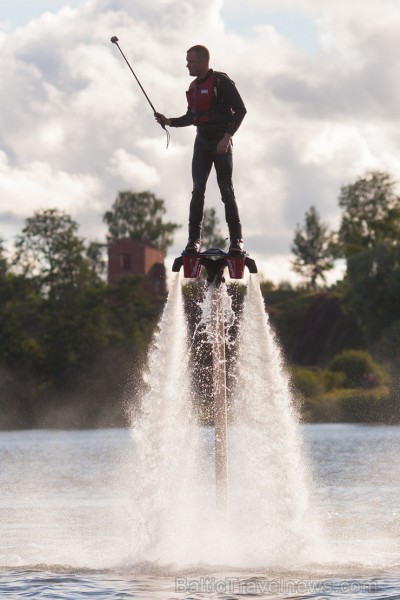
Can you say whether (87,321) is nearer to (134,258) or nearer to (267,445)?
(134,258)

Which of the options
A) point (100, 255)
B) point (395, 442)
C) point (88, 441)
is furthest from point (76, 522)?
point (100, 255)

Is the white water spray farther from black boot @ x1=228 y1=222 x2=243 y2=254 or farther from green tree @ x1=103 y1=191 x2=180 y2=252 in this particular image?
green tree @ x1=103 y1=191 x2=180 y2=252

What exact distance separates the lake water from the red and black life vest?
18.6 feet

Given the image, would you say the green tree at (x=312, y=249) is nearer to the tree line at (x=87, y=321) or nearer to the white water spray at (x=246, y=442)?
the tree line at (x=87, y=321)

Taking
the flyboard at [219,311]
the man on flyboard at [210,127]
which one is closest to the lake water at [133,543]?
the flyboard at [219,311]

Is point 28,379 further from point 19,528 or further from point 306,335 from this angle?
point 19,528

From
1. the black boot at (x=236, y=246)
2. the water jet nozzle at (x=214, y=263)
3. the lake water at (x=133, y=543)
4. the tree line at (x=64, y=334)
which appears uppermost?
the tree line at (x=64, y=334)

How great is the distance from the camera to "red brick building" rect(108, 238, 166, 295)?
138 metres

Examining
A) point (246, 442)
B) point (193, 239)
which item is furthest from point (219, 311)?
point (246, 442)

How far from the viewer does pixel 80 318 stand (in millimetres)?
101250

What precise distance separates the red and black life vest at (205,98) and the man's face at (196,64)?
0.12 metres

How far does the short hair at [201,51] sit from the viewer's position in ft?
59.3

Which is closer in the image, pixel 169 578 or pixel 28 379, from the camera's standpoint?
pixel 169 578

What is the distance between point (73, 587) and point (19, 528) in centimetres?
790
